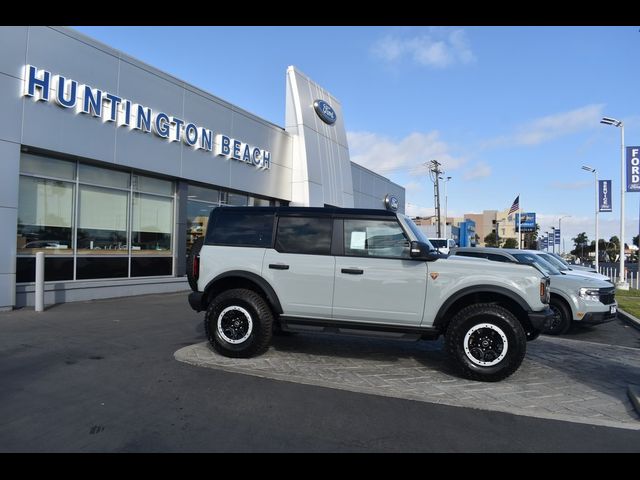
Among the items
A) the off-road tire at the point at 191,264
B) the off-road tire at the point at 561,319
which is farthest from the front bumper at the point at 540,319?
the off-road tire at the point at 191,264

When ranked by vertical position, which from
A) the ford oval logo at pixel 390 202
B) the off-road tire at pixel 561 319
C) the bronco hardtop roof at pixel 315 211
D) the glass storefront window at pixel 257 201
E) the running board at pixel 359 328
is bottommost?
the off-road tire at pixel 561 319

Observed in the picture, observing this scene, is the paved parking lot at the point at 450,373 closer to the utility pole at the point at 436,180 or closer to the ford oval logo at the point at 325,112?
the ford oval logo at the point at 325,112

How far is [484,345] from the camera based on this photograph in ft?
17.7

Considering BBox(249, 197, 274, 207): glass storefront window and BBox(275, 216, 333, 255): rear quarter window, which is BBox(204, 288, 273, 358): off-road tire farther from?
BBox(249, 197, 274, 207): glass storefront window

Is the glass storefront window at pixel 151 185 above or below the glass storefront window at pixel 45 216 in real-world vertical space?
above

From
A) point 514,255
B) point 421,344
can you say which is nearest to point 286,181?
point 514,255

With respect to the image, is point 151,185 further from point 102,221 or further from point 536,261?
point 536,261

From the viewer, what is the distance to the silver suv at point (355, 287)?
5.39 m

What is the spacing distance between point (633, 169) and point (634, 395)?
1710cm

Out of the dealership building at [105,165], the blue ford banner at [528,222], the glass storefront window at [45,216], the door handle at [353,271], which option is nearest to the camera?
the door handle at [353,271]

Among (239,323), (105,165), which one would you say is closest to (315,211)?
(239,323)

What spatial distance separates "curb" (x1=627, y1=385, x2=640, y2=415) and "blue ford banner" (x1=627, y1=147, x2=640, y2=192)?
1618 cm

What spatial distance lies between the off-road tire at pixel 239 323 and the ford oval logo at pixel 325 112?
50.2ft

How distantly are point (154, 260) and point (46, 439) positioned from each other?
414 inches
